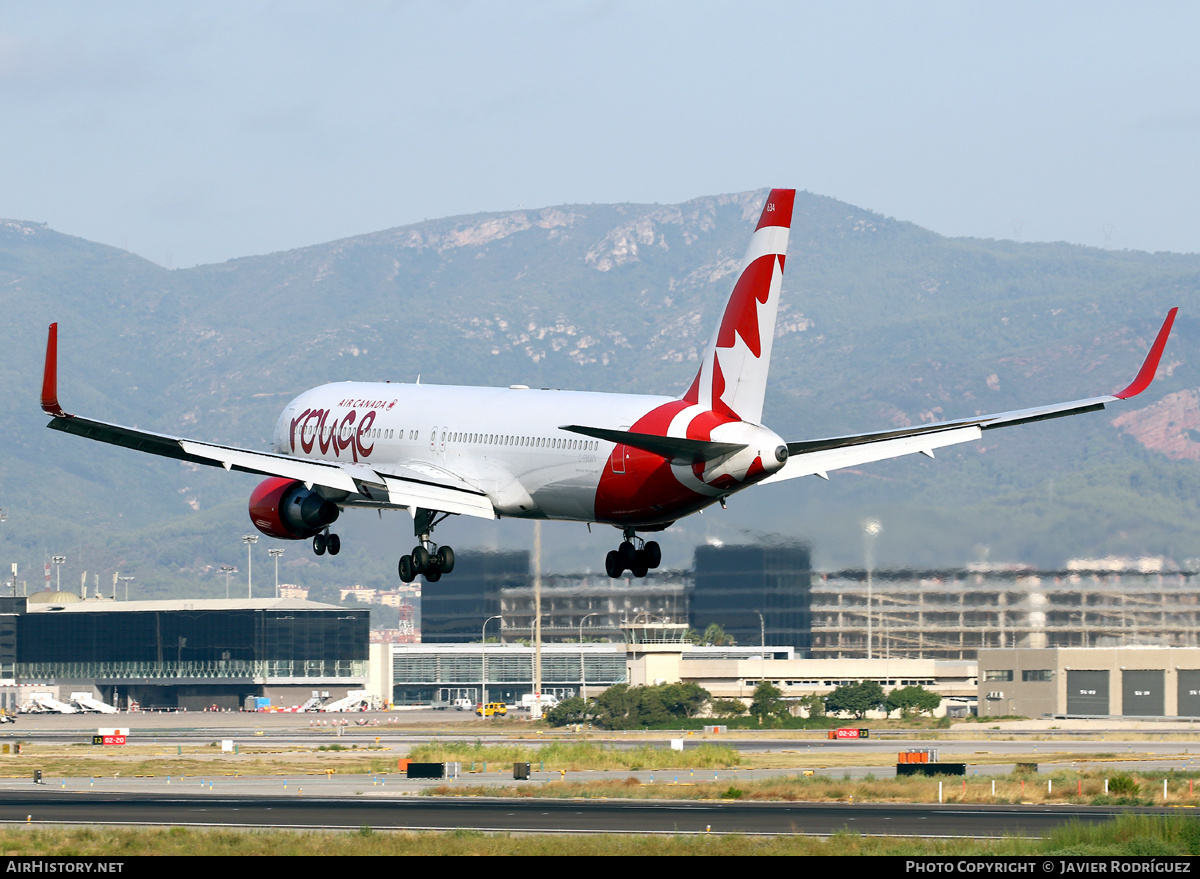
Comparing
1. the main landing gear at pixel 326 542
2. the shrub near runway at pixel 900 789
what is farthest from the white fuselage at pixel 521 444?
the shrub near runway at pixel 900 789

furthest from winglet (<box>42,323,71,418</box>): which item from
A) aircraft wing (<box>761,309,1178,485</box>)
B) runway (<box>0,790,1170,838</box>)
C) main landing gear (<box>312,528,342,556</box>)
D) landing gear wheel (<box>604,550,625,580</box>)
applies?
runway (<box>0,790,1170,838</box>)

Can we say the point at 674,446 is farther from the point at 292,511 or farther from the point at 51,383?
the point at 51,383

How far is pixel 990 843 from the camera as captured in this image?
5981cm

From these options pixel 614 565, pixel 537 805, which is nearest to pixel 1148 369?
pixel 614 565

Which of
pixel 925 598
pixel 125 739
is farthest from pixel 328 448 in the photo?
pixel 925 598

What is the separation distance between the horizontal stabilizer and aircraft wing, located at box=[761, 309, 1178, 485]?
224 cm

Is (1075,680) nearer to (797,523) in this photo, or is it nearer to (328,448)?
(797,523)

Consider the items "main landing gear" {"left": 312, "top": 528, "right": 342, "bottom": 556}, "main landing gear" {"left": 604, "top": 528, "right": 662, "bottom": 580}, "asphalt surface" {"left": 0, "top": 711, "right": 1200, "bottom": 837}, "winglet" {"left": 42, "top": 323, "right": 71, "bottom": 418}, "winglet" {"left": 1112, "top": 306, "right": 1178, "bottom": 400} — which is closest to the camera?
"winglet" {"left": 42, "top": 323, "right": 71, "bottom": 418}

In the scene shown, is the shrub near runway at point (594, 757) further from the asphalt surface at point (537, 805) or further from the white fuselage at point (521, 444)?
the white fuselage at point (521, 444)

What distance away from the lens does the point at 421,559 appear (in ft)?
198

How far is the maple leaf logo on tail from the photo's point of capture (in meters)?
55.2

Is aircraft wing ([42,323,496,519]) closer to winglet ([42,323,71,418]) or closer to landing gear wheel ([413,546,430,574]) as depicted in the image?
landing gear wheel ([413,546,430,574])
